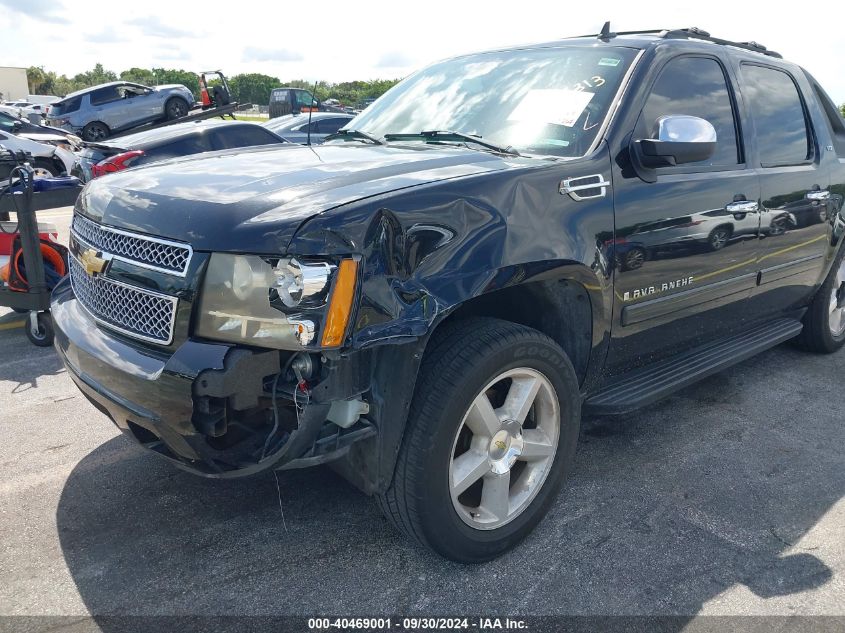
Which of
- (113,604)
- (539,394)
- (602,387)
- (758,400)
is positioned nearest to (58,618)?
(113,604)

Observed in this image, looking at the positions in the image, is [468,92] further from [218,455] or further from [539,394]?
[218,455]

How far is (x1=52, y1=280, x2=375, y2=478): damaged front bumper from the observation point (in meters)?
2.13

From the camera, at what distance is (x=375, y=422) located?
229 cm

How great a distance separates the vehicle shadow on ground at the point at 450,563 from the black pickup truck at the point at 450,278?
0.22 metres

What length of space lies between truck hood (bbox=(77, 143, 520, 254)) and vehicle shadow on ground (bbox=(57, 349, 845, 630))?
121cm

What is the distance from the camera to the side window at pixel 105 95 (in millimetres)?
21297

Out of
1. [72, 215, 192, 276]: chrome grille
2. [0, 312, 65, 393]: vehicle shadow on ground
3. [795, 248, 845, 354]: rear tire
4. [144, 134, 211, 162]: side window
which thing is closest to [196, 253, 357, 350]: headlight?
[72, 215, 192, 276]: chrome grille

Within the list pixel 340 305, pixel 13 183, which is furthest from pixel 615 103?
pixel 13 183

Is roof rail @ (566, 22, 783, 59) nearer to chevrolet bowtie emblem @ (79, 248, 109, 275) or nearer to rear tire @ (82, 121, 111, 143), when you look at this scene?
chevrolet bowtie emblem @ (79, 248, 109, 275)

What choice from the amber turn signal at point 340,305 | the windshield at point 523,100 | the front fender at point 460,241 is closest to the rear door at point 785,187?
the windshield at point 523,100

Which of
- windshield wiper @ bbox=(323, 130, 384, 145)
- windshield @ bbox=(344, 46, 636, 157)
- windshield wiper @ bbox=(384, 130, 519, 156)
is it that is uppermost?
windshield @ bbox=(344, 46, 636, 157)

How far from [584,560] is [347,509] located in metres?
0.98

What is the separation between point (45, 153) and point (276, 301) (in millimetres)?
14858

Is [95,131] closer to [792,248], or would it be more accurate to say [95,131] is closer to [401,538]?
[792,248]
